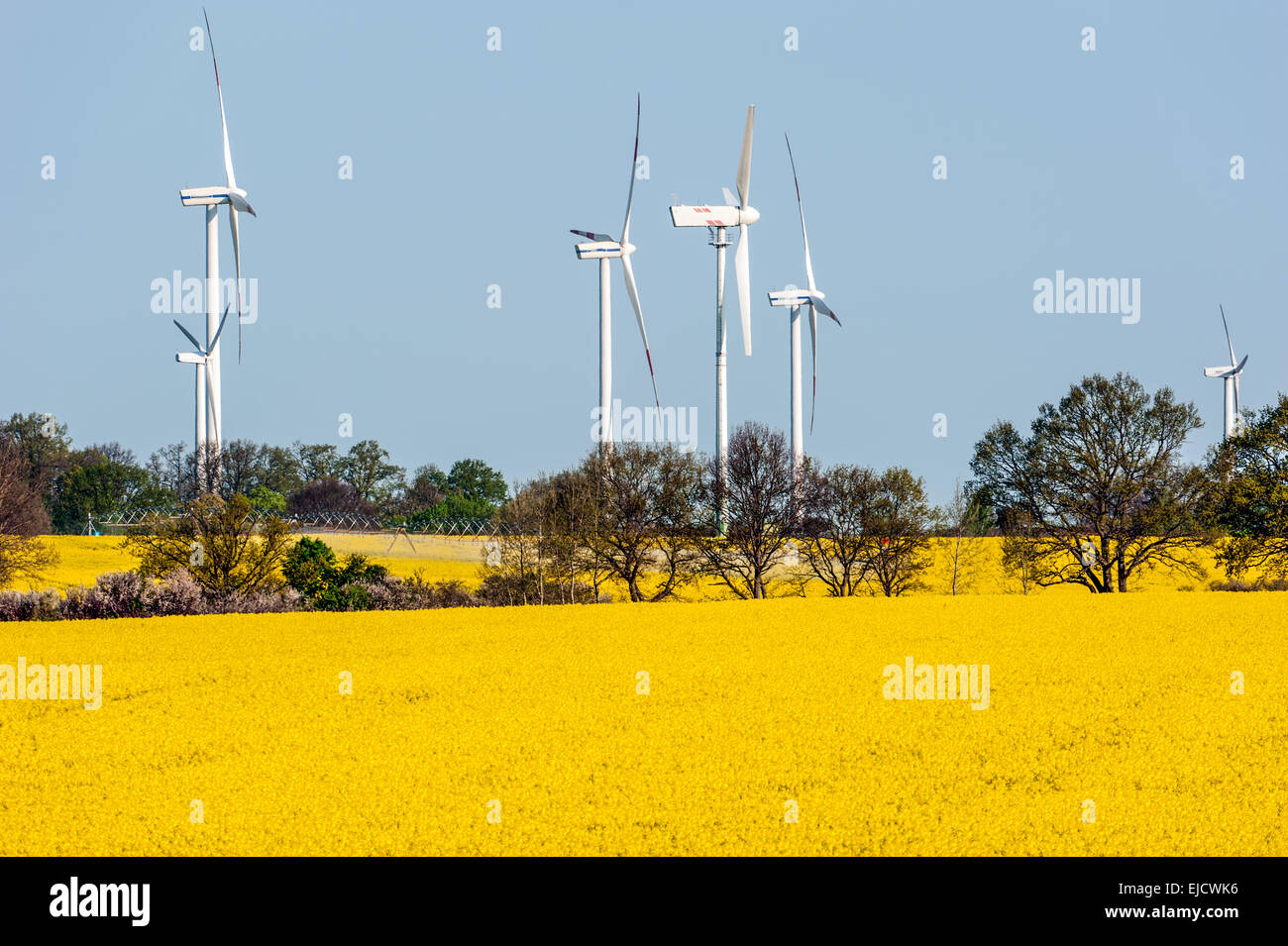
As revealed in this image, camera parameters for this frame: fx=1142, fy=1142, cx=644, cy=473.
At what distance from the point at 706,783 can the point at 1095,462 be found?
158 ft

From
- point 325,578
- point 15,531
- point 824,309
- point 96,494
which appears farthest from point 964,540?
point 96,494

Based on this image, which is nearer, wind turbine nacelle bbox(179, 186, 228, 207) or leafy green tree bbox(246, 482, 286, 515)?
wind turbine nacelle bbox(179, 186, 228, 207)

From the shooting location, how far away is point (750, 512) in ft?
201

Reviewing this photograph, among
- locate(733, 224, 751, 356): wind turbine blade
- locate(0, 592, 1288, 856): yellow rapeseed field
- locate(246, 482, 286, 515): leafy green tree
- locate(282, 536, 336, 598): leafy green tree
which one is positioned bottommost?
locate(0, 592, 1288, 856): yellow rapeseed field

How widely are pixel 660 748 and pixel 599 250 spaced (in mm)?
60451

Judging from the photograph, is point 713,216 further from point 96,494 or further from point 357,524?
point 96,494

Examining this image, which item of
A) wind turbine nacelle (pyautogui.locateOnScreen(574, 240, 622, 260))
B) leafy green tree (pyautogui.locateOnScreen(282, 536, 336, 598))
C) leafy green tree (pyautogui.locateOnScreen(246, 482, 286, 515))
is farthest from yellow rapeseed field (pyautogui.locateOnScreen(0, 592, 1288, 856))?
leafy green tree (pyautogui.locateOnScreen(246, 482, 286, 515))

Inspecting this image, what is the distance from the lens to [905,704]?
67.7ft

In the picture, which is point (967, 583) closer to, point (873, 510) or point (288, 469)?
point (873, 510)

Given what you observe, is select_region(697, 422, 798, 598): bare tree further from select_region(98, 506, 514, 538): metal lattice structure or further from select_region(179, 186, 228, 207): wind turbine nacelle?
select_region(98, 506, 514, 538): metal lattice structure

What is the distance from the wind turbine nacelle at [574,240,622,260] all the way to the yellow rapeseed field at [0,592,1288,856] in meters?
47.8

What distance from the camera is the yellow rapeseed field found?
13.4m

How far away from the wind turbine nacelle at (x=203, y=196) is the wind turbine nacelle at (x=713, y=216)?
2851cm
